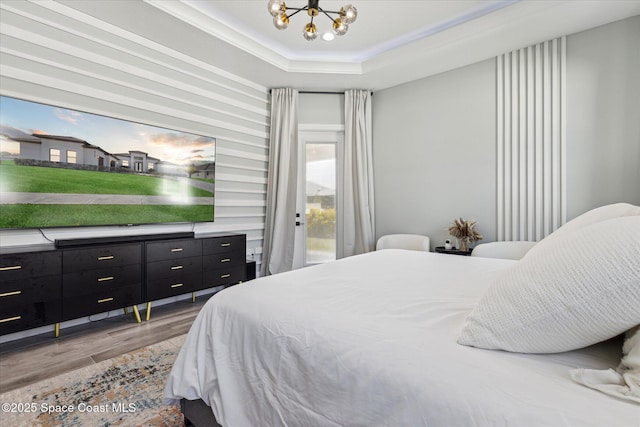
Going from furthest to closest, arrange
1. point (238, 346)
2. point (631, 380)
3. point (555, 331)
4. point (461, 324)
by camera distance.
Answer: point (238, 346), point (461, 324), point (555, 331), point (631, 380)

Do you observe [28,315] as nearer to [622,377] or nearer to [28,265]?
[28,265]

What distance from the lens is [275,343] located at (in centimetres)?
104

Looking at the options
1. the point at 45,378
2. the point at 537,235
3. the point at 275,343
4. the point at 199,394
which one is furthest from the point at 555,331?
the point at 537,235

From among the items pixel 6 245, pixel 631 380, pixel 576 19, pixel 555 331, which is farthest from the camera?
pixel 576 19

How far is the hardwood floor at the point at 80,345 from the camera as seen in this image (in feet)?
6.59

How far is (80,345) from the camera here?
2381 mm

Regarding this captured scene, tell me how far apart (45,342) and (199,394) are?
2073 millimetres

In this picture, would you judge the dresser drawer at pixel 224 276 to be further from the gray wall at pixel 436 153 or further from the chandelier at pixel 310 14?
the chandelier at pixel 310 14

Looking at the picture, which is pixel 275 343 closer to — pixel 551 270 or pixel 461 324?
pixel 461 324

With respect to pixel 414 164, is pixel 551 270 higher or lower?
lower

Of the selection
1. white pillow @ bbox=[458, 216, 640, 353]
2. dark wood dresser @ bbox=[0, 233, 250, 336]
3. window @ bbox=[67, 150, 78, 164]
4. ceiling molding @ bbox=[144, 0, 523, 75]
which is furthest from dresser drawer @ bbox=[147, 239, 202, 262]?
white pillow @ bbox=[458, 216, 640, 353]

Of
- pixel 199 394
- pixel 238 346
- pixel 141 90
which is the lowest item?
pixel 199 394

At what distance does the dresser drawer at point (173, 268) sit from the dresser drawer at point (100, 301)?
0.17 m

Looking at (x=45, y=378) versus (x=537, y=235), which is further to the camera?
(x=537, y=235)
